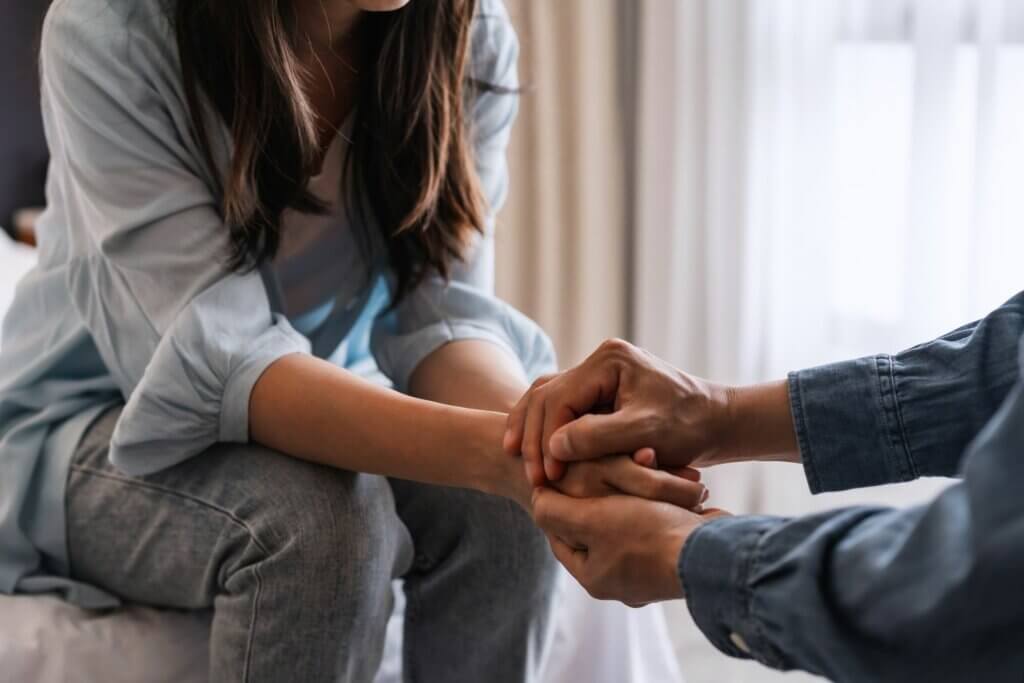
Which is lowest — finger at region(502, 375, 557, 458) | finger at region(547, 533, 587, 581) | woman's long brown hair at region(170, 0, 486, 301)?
finger at region(547, 533, 587, 581)

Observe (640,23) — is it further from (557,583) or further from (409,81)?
(557,583)

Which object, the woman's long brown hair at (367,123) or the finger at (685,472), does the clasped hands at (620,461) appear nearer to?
the finger at (685,472)

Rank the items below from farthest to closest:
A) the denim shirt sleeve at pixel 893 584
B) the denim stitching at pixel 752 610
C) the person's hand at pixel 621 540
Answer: the person's hand at pixel 621 540, the denim stitching at pixel 752 610, the denim shirt sleeve at pixel 893 584

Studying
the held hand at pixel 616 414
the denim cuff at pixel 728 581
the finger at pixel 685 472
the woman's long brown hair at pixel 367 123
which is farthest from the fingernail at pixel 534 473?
the woman's long brown hair at pixel 367 123

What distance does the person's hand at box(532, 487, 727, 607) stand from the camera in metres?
0.93

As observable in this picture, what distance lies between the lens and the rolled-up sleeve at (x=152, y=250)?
115 centimetres

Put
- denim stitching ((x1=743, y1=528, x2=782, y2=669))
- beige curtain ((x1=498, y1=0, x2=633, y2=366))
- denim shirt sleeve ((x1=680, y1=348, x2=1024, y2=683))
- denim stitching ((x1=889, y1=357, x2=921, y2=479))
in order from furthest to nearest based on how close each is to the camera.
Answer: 1. beige curtain ((x1=498, y1=0, x2=633, y2=366))
2. denim stitching ((x1=889, y1=357, x2=921, y2=479))
3. denim stitching ((x1=743, y1=528, x2=782, y2=669))
4. denim shirt sleeve ((x1=680, y1=348, x2=1024, y2=683))

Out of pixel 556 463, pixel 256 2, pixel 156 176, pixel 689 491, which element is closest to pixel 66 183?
pixel 156 176

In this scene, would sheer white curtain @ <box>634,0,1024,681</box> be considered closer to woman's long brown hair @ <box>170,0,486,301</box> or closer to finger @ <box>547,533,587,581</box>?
woman's long brown hair @ <box>170,0,486,301</box>

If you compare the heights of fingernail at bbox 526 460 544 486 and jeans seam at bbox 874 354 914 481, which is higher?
jeans seam at bbox 874 354 914 481

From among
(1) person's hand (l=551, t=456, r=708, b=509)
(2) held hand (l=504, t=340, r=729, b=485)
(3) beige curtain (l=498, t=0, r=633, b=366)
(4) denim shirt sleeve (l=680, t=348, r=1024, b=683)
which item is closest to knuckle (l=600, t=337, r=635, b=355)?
(2) held hand (l=504, t=340, r=729, b=485)

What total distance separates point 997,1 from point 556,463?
1.19m

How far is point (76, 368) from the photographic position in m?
1.29

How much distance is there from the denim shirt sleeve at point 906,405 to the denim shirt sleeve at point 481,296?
0.41m
